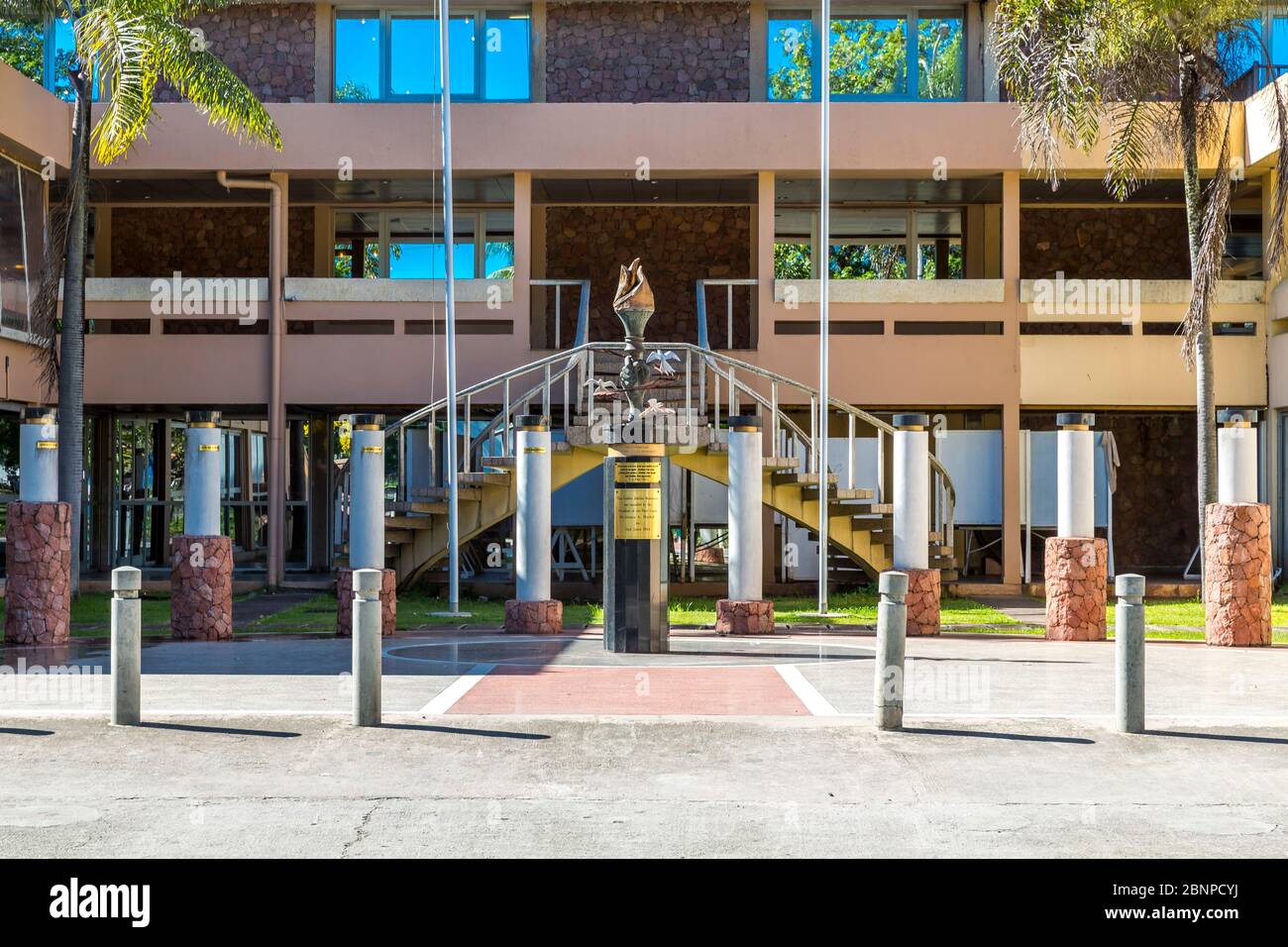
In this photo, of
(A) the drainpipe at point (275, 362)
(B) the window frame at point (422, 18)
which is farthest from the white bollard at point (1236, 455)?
(B) the window frame at point (422, 18)

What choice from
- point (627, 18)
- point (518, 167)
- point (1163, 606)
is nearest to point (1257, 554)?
point (1163, 606)

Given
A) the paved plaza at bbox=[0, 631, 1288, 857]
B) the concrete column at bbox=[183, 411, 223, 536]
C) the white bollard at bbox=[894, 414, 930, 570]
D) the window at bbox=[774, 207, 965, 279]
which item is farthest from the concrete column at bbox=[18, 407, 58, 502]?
the window at bbox=[774, 207, 965, 279]

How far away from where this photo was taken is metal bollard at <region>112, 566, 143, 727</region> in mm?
8648

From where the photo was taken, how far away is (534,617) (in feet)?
47.8

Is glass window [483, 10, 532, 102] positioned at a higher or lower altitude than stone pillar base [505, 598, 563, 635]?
higher

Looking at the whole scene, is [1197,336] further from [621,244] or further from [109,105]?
[109,105]

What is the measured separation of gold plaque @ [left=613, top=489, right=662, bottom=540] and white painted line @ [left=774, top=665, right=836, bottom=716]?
1.74m

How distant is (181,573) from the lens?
14078mm

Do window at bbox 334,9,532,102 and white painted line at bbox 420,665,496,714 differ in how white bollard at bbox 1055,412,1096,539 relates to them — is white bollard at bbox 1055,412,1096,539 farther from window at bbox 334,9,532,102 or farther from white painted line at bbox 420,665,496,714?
window at bbox 334,9,532,102

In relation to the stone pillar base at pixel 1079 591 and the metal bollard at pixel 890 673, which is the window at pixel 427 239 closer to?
the stone pillar base at pixel 1079 591

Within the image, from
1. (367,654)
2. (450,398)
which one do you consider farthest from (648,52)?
(367,654)

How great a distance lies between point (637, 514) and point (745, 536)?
195cm

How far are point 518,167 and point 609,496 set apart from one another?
384 inches
